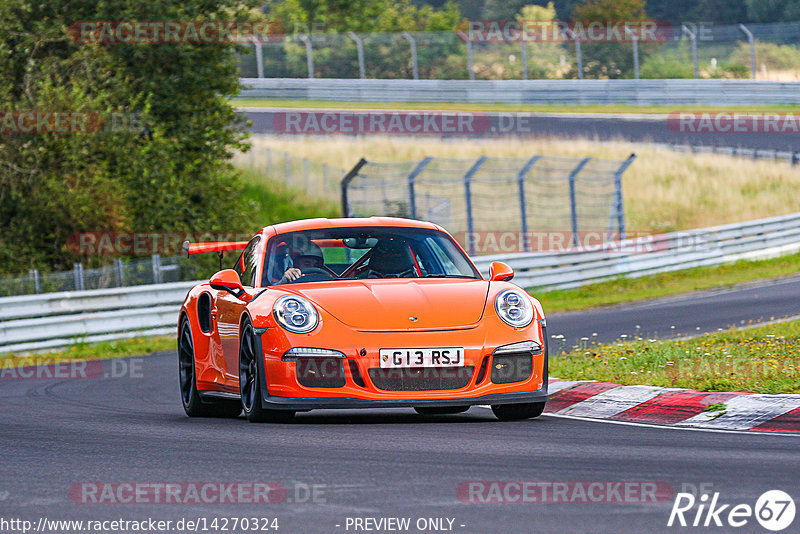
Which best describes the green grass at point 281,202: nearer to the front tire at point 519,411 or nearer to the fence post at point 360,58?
the fence post at point 360,58

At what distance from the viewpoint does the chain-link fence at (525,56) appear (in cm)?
4394

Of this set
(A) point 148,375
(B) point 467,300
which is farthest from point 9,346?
(B) point 467,300

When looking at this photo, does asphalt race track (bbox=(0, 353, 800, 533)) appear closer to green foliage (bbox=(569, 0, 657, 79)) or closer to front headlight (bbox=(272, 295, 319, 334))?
front headlight (bbox=(272, 295, 319, 334))

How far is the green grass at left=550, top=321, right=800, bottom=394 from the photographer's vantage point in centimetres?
891

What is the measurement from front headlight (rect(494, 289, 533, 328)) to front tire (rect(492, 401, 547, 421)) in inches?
22.7

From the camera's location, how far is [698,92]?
4391 centimetres

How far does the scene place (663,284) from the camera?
2525 cm

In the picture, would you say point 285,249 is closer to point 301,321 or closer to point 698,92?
point 301,321

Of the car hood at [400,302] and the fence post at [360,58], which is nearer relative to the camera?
the car hood at [400,302]

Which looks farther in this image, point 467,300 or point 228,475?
point 467,300

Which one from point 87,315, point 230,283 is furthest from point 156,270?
point 230,283

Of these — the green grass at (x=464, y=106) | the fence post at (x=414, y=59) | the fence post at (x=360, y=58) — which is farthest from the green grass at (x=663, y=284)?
the fence post at (x=360, y=58)

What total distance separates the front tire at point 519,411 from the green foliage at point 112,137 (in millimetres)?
15867

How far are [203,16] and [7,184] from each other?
557 cm
